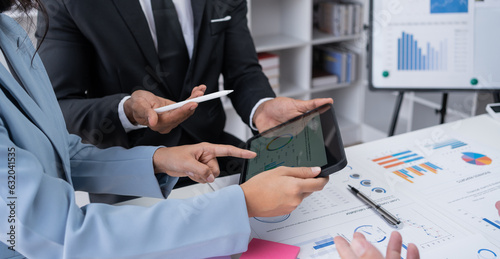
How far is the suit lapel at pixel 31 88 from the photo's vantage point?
0.74 meters

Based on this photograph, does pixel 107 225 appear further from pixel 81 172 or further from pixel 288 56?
pixel 288 56

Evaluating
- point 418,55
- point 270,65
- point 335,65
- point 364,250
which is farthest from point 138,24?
point 335,65

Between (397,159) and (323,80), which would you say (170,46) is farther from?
(323,80)

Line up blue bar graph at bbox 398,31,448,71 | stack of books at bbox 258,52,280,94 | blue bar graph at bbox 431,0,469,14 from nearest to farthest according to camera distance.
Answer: blue bar graph at bbox 431,0,469,14, blue bar graph at bbox 398,31,448,71, stack of books at bbox 258,52,280,94

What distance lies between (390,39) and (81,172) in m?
1.34

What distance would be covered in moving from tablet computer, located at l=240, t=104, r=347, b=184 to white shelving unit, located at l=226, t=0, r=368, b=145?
1.63 m

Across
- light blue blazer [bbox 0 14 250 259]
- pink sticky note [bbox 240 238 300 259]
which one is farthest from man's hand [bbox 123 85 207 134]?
pink sticky note [bbox 240 238 300 259]

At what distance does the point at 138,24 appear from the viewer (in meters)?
1.28

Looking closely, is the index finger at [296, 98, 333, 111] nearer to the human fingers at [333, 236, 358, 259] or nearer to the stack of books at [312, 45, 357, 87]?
the human fingers at [333, 236, 358, 259]

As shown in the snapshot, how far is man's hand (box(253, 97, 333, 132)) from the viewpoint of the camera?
3.59 ft

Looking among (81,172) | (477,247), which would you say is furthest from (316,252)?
(81,172)

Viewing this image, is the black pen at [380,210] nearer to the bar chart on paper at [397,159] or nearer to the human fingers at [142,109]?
the bar chart on paper at [397,159]

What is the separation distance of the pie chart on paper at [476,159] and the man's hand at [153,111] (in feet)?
2.35

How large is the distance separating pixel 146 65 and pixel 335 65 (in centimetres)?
191
